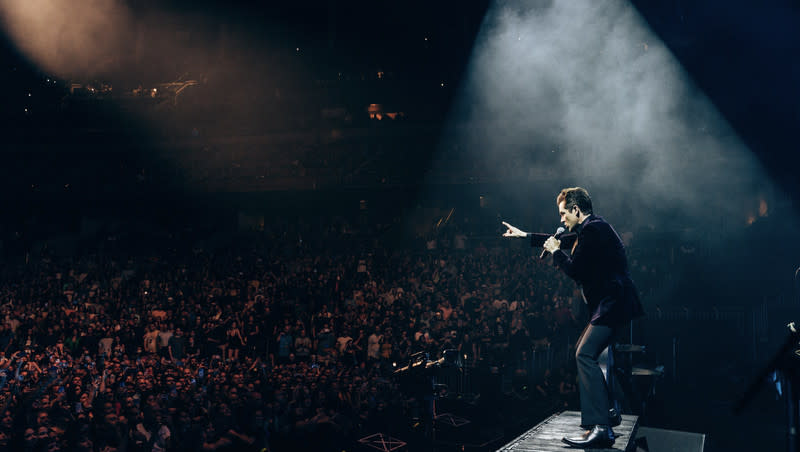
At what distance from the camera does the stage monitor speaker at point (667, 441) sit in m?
5.10

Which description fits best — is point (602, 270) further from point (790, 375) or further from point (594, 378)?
point (790, 375)

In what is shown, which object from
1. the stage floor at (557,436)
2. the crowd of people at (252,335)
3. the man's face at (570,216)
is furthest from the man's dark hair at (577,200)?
the crowd of people at (252,335)

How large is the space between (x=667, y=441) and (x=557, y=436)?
1.68 m

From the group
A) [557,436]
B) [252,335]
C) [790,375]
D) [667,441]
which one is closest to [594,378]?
[557,436]

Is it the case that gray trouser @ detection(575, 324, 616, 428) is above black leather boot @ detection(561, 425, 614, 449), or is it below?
above

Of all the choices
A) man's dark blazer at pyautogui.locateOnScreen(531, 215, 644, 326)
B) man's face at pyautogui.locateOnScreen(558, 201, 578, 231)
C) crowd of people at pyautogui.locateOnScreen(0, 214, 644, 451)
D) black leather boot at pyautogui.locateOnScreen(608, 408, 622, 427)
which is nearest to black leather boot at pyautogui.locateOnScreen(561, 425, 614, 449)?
black leather boot at pyautogui.locateOnScreen(608, 408, 622, 427)

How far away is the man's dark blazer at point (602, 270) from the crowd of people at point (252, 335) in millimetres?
4713

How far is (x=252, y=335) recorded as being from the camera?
1287cm

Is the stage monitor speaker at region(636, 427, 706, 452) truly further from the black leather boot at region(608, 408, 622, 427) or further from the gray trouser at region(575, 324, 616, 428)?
the gray trouser at region(575, 324, 616, 428)

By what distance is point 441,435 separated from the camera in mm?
8352

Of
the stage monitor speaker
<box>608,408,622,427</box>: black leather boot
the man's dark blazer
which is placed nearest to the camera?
the man's dark blazer

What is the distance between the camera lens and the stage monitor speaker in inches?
201

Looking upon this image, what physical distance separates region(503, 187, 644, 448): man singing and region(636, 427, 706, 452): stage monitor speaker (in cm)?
142

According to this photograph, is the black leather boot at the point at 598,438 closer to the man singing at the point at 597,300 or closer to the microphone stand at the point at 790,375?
the man singing at the point at 597,300
